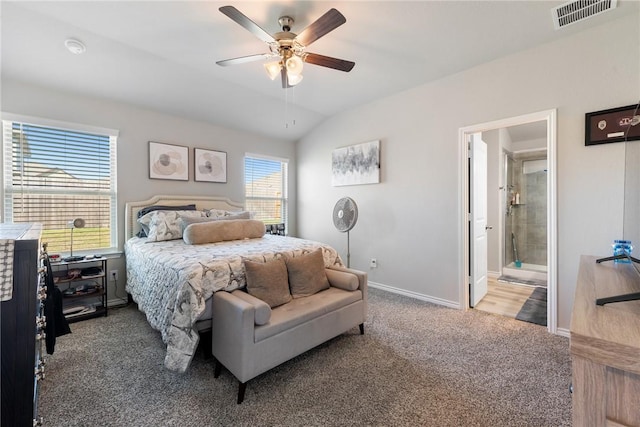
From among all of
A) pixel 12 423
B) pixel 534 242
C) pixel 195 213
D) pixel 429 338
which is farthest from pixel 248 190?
pixel 534 242

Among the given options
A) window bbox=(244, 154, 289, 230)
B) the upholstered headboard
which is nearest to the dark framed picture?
window bbox=(244, 154, 289, 230)

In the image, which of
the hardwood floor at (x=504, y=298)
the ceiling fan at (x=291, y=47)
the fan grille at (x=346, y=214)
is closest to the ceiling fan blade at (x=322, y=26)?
the ceiling fan at (x=291, y=47)

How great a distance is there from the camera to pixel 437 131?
3162 mm

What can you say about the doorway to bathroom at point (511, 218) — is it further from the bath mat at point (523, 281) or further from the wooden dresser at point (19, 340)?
the wooden dresser at point (19, 340)

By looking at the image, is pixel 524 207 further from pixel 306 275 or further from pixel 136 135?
pixel 136 135

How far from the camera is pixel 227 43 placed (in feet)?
8.06

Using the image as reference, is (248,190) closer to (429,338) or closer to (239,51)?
(239,51)

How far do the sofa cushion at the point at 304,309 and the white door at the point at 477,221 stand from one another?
5.31ft

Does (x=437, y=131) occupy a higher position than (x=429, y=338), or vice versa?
(x=437, y=131)

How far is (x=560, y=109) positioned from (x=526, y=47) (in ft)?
2.23

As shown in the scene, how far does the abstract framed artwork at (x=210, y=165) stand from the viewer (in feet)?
12.6

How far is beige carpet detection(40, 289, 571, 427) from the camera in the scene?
1497mm

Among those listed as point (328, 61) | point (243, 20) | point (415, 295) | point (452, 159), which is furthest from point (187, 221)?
point (452, 159)

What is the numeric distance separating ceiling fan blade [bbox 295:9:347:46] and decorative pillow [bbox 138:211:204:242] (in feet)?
7.69
